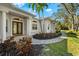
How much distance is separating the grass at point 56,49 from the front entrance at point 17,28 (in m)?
0.81

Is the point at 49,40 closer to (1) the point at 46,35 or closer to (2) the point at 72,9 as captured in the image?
(1) the point at 46,35

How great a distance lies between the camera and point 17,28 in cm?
488

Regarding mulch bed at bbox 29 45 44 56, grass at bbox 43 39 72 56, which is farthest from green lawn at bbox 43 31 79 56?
mulch bed at bbox 29 45 44 56

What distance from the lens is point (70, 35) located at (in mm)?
4773

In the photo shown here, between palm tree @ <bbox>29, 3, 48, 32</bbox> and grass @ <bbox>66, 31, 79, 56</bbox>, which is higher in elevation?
palm tree @ <bbox>29, 3, 48, 32</bbox>

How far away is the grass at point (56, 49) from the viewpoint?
15.5 ft

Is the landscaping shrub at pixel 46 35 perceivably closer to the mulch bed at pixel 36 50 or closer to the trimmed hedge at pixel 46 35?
the trimmed hedge at pixel 46 35

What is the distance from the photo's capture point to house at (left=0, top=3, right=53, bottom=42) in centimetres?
471

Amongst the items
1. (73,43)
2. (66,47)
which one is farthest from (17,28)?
(73,43)

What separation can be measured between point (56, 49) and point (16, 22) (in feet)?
4.19

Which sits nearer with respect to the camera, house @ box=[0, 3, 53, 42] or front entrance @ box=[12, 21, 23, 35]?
house @ box=[0, 3, 53, 42]

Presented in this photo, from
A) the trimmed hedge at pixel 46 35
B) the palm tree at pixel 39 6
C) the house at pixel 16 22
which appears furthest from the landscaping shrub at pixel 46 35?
the palm tree at pixel 39 6

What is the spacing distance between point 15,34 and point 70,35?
143 cm

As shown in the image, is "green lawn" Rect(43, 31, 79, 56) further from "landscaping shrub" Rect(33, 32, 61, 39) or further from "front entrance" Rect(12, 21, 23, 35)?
"front entrance" Rect(12, 21, 23, 35)
